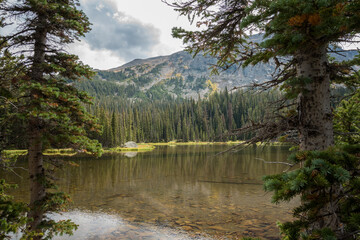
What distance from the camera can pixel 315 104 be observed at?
3617mm

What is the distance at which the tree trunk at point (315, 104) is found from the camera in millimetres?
3561

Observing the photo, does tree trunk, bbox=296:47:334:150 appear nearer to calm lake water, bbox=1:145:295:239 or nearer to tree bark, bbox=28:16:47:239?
calm lake water, bbox=1:145:295:239

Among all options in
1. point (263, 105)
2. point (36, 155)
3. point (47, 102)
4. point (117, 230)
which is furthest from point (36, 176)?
point (263, 105)

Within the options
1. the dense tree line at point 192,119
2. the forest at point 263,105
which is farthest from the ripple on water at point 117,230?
the dense tree line at point 192,119

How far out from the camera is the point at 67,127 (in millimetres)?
6320

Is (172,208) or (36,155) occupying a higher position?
(36,155)

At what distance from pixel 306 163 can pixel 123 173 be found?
995 inches

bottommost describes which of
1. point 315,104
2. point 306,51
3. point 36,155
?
point 36,155

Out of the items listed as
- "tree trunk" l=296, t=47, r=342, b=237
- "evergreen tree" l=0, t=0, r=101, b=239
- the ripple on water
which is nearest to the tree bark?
"evergreen tree" l=0, t=0, r=101, b=239

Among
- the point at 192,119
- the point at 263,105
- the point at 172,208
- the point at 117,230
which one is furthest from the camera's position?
the point at 192,119

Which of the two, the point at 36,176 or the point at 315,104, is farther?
the point at 36,176

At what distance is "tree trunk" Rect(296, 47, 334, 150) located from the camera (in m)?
3.56

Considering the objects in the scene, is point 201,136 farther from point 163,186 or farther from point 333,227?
point 333,227

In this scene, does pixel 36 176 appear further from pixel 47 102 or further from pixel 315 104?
pixel 315 104
